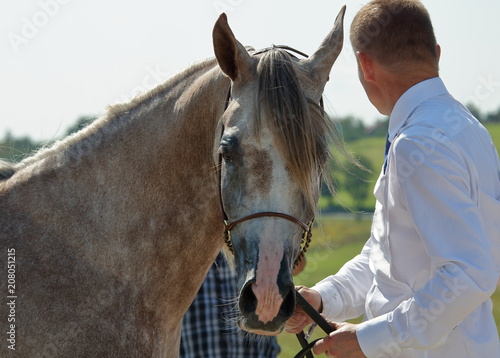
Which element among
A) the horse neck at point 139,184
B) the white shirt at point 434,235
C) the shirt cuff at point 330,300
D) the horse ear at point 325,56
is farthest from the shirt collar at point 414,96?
the shirt cuff at point 330,300

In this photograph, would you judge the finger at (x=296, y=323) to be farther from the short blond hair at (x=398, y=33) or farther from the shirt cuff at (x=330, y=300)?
the short blond hair at (x=398, y=33)

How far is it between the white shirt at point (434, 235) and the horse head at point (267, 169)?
1.15ft

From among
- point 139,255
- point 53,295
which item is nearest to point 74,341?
point 53,295

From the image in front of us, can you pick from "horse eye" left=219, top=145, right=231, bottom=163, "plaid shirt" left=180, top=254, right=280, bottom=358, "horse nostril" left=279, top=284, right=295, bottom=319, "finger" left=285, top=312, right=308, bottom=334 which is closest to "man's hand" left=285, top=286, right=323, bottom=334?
"finger" left=285, top=312, right=308, bottom=334

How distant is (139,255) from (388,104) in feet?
4.50

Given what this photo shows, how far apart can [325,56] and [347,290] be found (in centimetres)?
122

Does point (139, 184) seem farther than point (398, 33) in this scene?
Yes

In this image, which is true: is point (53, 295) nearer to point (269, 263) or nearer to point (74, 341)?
point (74, 341)

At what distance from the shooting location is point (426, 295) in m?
2.24

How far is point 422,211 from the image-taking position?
7.57 ft

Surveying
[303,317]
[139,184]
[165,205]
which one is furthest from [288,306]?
[139,184]

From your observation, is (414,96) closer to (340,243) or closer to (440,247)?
(440,247)

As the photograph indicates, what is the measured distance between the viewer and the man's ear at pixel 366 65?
2.65m

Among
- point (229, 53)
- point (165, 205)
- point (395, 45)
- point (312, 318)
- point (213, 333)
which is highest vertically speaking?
point (229, 53)
